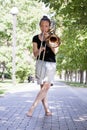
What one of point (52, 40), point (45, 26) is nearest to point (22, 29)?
point (45, 26)

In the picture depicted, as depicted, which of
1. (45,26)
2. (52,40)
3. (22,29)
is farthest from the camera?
(22,29)

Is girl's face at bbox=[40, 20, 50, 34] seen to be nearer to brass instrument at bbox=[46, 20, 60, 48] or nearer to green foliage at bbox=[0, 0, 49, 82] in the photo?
brass instrument at bbox=[46, 20, 60, 48]

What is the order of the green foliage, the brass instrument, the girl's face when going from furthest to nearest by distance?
1. the green foliage
2. the girl's face
3. the brass instrument

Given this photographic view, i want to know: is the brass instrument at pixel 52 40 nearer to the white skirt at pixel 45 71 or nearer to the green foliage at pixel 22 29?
the white skirt at pixel 45 71

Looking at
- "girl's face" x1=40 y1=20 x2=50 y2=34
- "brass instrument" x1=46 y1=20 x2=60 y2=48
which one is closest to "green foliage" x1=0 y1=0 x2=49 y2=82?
"girl's face" x1=40 y1=20 x2=50 y2=34

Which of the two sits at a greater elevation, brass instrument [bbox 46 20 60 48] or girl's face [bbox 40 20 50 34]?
girl's face [bbox 40 20 50 34]

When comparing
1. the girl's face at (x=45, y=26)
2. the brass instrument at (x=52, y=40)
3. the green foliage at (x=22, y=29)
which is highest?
the green foliage at (x=22, y=29)

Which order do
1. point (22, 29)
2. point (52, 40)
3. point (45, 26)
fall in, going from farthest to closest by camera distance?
point (22, 29), point (45, 26), point (52, 40)

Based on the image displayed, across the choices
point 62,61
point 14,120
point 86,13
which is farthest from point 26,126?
point 62,61

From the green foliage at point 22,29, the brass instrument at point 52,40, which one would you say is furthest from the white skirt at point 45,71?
the green foliage at point 22,29

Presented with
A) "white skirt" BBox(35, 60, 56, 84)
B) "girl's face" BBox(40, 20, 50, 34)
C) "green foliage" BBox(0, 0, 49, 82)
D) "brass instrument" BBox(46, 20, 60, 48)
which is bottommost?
"white skirt" BBox(35, 60, 56, 84)

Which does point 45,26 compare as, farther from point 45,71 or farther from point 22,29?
point 22,29

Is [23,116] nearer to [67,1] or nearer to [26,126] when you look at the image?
[26,126]

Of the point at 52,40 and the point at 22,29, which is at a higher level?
the point at 22,29
